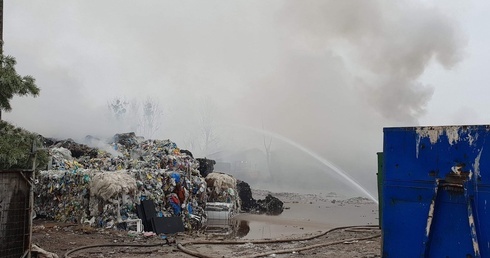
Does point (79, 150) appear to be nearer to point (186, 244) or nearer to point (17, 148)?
point (186, 244)

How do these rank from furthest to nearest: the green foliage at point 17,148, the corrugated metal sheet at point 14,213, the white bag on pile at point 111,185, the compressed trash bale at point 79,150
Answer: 1. the compressed trash bale at point 79,150
2. the white bag on pile at point 111,185
3. the corrugated metal sheet at point 14,213
4. the green foliage at point 17,148

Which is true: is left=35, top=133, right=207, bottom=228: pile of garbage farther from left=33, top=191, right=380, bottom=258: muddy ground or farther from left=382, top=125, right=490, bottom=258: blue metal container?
left=382, top=125, right=490, bottom=258: blue metal container

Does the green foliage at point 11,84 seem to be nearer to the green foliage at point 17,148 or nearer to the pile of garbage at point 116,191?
the green foliage at point 17,148

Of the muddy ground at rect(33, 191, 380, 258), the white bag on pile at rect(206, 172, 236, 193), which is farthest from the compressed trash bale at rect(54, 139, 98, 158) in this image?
the muddy ground at rect(33, 191, 380, 258)

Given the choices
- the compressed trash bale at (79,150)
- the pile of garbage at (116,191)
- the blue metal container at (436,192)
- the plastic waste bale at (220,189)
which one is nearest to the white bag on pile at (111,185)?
the pile of garbage at (116,191)

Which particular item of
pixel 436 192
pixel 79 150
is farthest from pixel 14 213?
pixel 79 150

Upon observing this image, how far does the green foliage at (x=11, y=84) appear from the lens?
222 inches

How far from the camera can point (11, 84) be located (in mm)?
5680

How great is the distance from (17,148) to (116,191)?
599cm

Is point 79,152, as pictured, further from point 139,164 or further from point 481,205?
point 481,205

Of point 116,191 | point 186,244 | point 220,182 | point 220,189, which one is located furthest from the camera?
point 220,182

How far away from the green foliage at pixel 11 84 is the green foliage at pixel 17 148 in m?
0.37

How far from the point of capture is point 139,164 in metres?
15.5

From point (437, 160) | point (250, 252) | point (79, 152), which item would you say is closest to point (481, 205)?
point (437, 160)
